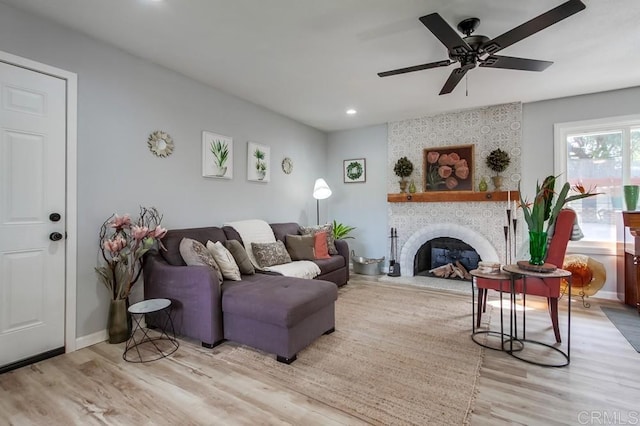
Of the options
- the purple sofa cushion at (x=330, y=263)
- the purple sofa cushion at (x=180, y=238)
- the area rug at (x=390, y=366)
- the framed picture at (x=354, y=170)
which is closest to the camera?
the area rug at (x=390, y=366)

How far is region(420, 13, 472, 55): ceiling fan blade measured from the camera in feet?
6.19

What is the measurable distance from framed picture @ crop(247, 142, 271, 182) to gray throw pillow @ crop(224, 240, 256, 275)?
1.25 m

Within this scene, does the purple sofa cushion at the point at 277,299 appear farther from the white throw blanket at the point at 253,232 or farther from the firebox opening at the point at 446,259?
the firebox opening at the point at 446,259

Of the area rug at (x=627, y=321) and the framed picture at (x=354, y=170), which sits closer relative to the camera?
the area rug at (x=627, y=321)

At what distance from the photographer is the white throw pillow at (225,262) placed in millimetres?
2904

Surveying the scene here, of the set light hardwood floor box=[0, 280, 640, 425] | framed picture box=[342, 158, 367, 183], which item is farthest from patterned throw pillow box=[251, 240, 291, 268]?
framed picture box=[342, 158, 367, 183]

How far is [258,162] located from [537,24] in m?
3.34

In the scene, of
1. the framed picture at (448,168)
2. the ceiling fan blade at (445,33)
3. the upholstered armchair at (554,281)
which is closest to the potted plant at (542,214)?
the upholstered armchair at (554,281)

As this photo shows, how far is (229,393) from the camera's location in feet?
6.25

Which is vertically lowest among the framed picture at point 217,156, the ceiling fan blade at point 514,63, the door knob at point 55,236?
the door knob at point 55,236

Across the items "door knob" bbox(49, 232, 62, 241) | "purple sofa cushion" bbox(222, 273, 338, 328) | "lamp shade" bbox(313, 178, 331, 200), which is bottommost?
"purple sofa cushion" bbox(222, 273, 338, 328)

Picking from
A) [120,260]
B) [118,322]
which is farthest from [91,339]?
[120,260]

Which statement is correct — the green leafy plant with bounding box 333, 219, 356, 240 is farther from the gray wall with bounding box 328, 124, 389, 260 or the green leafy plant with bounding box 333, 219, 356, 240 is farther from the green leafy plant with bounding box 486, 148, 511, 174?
the green leafy plant with bounding box 486, 148, 511, 174

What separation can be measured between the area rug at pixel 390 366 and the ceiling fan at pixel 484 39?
89.1 inches
